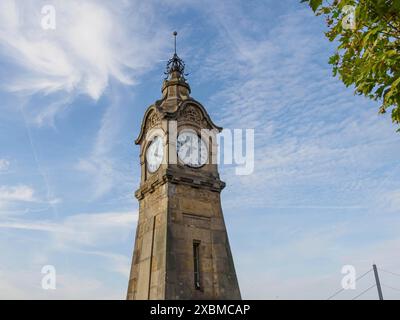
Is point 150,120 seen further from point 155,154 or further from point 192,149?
point 192,149

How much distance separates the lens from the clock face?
53.2 ft

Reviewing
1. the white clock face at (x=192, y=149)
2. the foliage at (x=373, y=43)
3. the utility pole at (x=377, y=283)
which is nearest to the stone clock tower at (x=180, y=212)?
the white clock face at (x=192, y=149)

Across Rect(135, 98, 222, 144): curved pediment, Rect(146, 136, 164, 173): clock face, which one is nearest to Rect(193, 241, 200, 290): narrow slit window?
Rect(146, 136, 164, 173): clock face

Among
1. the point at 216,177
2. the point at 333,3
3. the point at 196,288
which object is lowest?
the point at 196,288

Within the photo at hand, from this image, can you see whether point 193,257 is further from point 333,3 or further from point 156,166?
point 333,3

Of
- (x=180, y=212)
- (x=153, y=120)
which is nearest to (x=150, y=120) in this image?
(x=153, y=120)

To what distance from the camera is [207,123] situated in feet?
56.3

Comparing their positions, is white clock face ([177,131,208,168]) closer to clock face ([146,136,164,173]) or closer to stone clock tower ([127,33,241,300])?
stone clock tower ([127,33,241,300])

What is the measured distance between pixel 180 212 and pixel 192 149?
2828 millimetres

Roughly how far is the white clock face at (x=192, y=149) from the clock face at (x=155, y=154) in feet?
2.49

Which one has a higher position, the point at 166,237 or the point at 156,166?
the point at 156,166
